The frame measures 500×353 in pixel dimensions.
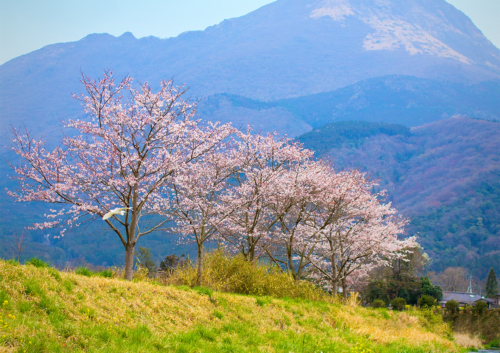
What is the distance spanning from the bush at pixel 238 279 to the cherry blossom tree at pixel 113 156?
228 cm

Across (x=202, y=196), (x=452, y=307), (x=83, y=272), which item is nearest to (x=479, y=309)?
(x=452, y=307)

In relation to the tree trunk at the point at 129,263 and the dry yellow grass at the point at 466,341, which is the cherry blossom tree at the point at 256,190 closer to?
Answer: the tree trunk at the point at 129,263

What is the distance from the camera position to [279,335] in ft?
28.0

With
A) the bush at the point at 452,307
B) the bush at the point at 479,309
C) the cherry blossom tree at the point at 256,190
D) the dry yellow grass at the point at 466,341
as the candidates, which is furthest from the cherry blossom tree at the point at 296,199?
the bush at the point at 479,309

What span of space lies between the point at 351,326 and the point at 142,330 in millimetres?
7709

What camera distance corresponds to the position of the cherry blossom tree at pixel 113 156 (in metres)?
11.7

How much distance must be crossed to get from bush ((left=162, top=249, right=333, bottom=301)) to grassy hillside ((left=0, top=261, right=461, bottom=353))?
1504 millimetres

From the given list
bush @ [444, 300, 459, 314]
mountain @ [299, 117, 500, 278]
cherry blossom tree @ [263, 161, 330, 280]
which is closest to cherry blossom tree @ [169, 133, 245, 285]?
cherry blossom tree @ [263, 161, 330, 280]

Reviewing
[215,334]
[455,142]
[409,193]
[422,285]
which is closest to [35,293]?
[215,334]

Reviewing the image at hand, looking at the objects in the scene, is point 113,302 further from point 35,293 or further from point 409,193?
point 409,193

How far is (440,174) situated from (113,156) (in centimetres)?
16219

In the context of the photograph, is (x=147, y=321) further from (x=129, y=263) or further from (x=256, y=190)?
(x=256, y=190)

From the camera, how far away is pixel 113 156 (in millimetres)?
11734

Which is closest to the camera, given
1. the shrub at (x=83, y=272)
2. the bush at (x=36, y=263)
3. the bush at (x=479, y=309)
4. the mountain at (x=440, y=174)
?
the bush at (x=36, y=263)
